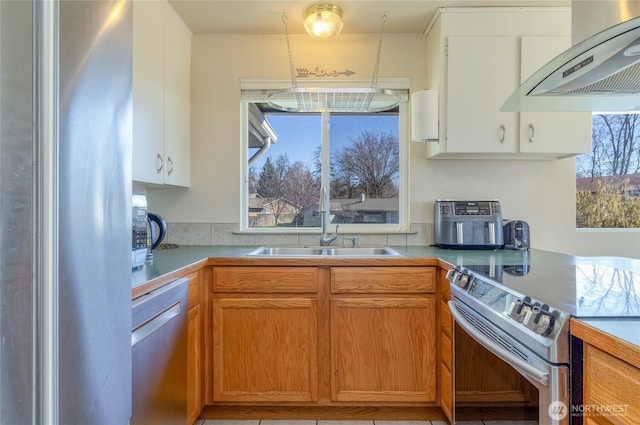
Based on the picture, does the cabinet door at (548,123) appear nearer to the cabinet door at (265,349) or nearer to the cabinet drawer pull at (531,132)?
the cabinet drawer pull at (531,132)

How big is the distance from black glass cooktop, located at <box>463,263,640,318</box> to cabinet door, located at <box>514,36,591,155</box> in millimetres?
879

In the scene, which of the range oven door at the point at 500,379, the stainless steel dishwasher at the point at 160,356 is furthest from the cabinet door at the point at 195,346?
the range oven door at the point at 500,379

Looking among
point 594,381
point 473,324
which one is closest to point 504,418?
point 473,324

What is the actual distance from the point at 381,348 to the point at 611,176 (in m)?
2.04

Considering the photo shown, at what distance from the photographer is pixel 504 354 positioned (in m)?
1.02

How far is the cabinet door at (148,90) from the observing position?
1.69 meters

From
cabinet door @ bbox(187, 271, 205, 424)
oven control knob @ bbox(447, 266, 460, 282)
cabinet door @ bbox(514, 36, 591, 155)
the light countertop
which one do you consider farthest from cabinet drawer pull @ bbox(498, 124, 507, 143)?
cabinet door @ bbox(187, 271, 205, 424)

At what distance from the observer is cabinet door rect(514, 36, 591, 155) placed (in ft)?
6.80

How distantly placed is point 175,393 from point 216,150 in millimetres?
1622

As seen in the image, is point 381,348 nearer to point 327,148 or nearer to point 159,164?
point 327,148

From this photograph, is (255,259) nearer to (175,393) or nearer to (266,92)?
(175,393)

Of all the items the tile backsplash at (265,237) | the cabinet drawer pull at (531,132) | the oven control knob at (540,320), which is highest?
the cabinet drawer pull at (531,132)

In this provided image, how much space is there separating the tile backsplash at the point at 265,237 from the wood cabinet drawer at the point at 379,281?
0.60 meters

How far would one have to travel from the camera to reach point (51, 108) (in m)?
0.45
